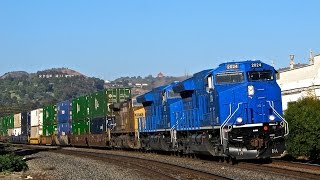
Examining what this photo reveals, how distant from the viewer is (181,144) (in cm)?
2691

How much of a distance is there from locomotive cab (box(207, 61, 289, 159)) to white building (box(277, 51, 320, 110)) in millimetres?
18071

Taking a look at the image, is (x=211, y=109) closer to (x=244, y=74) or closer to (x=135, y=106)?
(x=244, y=74)

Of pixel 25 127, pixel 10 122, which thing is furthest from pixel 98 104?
pixel 10 122

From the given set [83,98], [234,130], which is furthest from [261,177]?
[83,98]

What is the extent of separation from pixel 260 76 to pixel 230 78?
3.98 ft

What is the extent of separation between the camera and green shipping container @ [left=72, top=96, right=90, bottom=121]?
47531 mm

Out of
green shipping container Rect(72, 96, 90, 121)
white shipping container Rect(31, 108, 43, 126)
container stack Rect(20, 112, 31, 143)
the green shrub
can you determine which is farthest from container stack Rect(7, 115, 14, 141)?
the green shrub

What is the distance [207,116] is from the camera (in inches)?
892

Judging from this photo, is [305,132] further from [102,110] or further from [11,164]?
[102,110]

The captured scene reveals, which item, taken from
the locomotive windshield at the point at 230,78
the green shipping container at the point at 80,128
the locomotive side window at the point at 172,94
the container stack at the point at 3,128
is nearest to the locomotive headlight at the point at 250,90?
the locomotive windshield at the point at 230,78

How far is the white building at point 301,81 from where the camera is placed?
3960 centimetres

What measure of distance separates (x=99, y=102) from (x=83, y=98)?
5.51m

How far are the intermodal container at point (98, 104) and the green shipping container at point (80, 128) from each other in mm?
1972

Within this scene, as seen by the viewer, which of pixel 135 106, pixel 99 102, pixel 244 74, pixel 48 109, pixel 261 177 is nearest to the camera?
pixel 261 177
